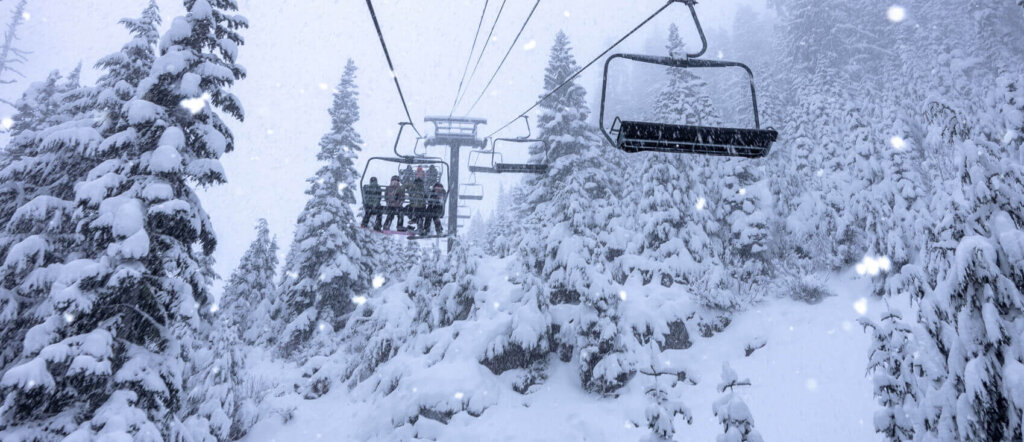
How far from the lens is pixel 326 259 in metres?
25.6

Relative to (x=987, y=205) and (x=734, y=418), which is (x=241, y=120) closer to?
(x=734, y=418)

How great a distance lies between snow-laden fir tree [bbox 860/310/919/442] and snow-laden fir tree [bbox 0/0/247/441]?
11.1 metres

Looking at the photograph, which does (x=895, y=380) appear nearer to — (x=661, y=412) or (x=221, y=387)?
(x=661, y=412)

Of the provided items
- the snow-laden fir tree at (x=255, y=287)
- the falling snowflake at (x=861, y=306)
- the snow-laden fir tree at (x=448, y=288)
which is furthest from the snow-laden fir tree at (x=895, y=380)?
the snow-laden fir tree at (x=255, y=287)

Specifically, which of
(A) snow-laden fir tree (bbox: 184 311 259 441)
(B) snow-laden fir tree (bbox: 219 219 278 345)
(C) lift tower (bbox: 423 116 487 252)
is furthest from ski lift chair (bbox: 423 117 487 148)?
(B) snow-laden fir tree (bbox: 219 219 278 345)

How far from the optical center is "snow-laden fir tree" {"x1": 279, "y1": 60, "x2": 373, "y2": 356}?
983 inches

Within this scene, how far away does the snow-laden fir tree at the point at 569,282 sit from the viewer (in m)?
15.4

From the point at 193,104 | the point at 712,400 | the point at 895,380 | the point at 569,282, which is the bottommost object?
the point at 712,400

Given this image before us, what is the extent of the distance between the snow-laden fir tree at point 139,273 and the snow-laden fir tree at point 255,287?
21.3 meters

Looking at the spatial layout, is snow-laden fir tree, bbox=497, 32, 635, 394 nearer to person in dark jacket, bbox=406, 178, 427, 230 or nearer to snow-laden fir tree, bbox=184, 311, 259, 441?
person in dark jacket, bbox=406, 178, 427, 230

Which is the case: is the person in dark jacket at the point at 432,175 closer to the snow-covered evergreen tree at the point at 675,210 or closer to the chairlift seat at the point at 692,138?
the snow-covered evergreen tree at the point at 675,210

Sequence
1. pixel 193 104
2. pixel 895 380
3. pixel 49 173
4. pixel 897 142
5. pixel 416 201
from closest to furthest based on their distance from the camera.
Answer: pixel 895 380, pixel 193 104, pixel 49 173, pixel 416 201, pixel 897 142

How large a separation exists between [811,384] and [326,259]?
21.5m

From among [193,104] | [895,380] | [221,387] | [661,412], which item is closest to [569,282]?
[661,412]
